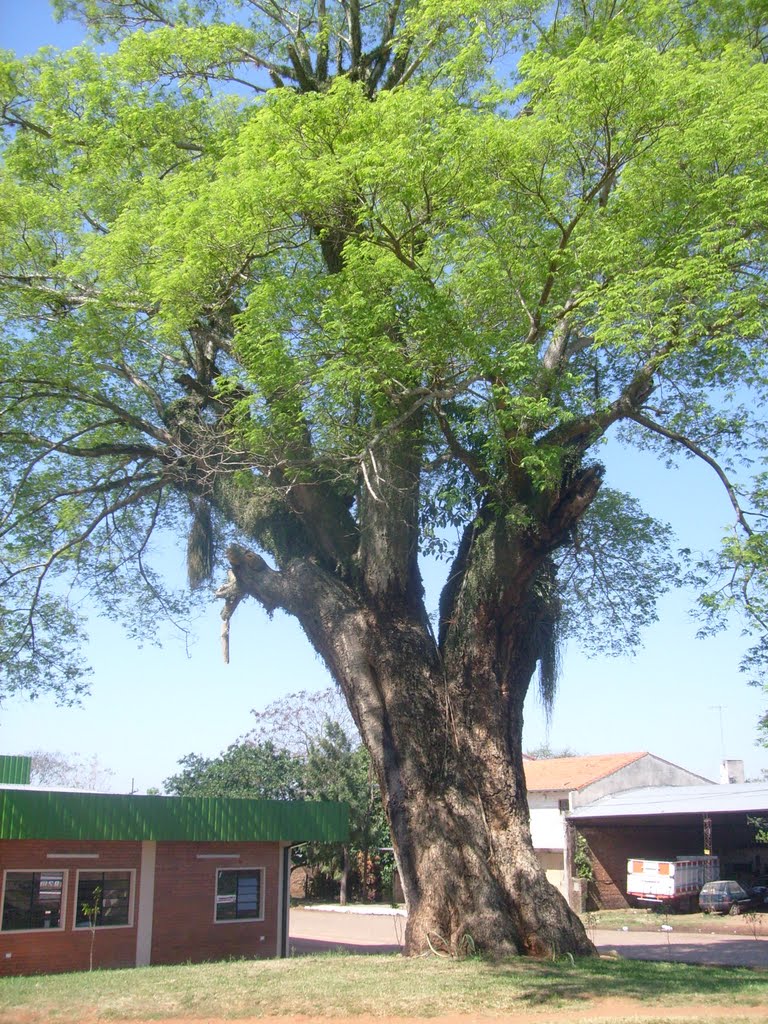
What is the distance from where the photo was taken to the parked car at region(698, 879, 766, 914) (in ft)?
104

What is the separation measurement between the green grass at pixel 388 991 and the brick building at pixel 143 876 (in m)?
3.72

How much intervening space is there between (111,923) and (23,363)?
9984 millimetres

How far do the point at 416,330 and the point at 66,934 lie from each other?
11.9 meters

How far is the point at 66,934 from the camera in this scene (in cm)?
1639

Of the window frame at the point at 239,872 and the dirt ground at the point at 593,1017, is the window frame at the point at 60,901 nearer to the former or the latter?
the window frame at the point at 239,872

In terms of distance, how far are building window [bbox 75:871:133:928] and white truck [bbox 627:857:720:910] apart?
69.7ft

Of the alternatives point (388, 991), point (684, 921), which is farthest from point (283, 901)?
point (684, 921)

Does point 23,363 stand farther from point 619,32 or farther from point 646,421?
point 619,32

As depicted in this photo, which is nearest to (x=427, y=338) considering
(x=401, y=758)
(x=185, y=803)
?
(x=401, y=758)

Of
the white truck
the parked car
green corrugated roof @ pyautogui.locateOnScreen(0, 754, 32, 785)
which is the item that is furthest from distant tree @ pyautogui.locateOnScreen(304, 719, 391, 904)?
green corrugated roof @ pyautogui.locateOnScreen(0, 754, 32, 785)

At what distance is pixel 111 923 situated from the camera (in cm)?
1709

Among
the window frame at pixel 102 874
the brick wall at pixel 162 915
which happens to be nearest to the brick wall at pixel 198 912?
the brick wall at pixel 162 915

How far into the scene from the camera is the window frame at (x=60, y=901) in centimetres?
1575

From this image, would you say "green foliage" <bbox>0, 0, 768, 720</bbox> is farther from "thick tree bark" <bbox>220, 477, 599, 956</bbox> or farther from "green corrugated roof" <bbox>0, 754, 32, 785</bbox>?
"green corrugated roof" <bbox>0, 754, 32, 785</bbox>
